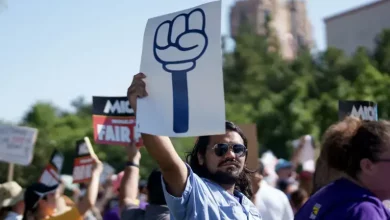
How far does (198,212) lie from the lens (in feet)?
11.0

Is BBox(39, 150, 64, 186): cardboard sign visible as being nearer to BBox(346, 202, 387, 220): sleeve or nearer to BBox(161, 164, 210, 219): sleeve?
BBox(161, 164, 210, 219): sleeve

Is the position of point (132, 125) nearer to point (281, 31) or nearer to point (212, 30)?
point (212, 30)

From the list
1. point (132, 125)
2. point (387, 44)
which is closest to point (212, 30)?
point (132, 125)

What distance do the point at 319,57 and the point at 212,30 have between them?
2059 inches

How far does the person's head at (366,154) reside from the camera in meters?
3.13

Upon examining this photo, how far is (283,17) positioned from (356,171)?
120m

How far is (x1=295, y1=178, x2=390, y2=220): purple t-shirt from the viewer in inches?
115

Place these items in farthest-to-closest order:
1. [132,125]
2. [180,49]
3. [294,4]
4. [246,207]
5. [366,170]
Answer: [294,4] < [132,125] < [246,207] < [180,49] < [366,170]

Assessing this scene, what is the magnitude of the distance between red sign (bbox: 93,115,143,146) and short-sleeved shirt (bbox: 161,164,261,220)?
124 inches

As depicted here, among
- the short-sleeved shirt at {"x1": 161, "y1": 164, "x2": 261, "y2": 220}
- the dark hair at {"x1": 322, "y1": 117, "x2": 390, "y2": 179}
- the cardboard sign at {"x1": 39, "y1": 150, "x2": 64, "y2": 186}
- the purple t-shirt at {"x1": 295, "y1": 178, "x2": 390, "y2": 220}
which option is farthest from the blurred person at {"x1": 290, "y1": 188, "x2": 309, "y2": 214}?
the purple t-shirt at {"x1": 295, "y1": 178, "x2": 390, "y2": 220}

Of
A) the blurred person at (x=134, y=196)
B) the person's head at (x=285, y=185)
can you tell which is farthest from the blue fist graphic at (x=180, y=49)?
the person's head at (x=285, y=185)

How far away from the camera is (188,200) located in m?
3.31

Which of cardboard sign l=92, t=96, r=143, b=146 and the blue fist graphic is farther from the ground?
the blue fist graphic

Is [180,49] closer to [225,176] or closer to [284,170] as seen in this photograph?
[225,176]
